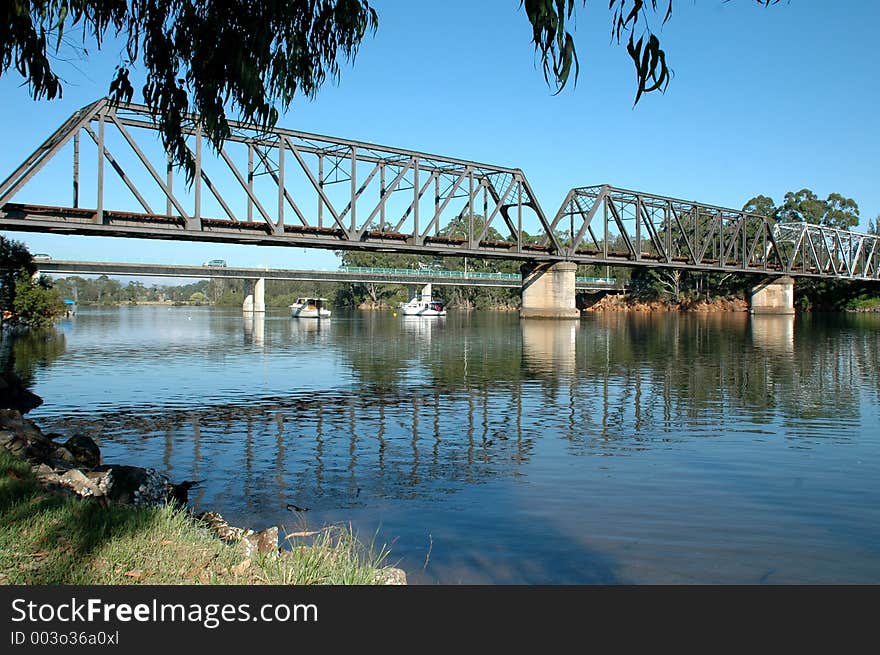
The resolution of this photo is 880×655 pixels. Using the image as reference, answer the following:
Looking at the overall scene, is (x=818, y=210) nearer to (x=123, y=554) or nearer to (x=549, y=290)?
(x=549, y=290)

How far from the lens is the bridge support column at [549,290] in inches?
3543

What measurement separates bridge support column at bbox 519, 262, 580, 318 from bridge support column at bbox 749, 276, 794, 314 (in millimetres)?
51035

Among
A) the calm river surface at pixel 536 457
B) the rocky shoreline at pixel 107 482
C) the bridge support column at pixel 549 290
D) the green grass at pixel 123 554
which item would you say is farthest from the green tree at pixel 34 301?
the green grass at pixel 123 554

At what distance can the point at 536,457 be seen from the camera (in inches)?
608

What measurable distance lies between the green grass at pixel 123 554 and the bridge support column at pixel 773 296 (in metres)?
131

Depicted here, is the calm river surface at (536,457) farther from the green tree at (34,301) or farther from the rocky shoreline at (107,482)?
the green tree at (34,301)

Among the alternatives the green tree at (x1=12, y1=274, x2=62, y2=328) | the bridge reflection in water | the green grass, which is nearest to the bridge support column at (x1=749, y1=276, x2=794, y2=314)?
the bridge reflection in water

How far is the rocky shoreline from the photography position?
28.8ft

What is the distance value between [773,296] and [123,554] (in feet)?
443

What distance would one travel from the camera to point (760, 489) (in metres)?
12.7
